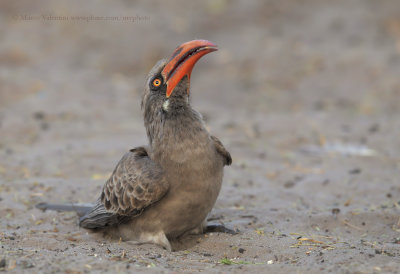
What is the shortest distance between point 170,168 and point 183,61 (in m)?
1.04

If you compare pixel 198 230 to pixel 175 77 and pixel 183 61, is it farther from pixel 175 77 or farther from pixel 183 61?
pixel 183 61

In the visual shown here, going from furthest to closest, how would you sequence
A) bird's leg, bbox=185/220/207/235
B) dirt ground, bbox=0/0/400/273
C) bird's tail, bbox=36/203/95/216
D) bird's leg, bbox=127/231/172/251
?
bird's tail, bbox=36/203/95/216 < bird's leg, bbox=185/220/207/235 < bird's leg, bbox=127/231/172/251 < dirt ground, bbox=0/0/400/273

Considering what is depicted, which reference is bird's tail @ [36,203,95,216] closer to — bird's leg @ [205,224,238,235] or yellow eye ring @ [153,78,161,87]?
bird's leg @ [205,224,238,235]

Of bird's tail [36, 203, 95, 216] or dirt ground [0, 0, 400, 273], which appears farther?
bird's tail [36, 203, 95, 216]

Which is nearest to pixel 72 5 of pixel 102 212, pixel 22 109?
pixel 22 109

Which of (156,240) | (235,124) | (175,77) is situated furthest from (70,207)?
(235,124)

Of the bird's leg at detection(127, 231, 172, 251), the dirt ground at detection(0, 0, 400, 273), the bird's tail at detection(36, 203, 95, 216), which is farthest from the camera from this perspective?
the bird's tail at detection(36, 203, 95, 216)

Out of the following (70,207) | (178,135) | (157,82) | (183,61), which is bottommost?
(70,207)

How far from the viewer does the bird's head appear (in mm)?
5281

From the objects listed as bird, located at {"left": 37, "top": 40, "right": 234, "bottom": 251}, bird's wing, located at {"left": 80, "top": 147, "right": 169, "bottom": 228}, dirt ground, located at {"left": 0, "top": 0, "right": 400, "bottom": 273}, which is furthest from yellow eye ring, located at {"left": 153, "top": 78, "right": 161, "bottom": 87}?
dirt ground, located at {"left": 0, "top": 0, "right": 400, "bottom": 273}

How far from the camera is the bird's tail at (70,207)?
6312 mm

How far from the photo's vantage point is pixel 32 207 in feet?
21.6

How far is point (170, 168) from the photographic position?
528cm

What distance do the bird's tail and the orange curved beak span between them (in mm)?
1814
